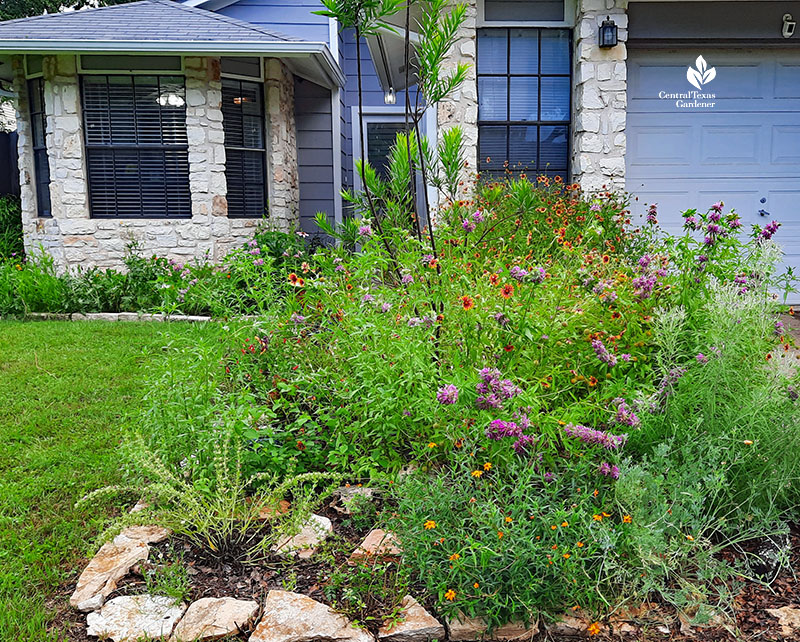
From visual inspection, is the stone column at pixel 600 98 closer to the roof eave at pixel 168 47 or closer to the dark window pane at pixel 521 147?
the dark window pane at pixel 521 147

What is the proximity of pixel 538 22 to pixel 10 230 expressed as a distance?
7.07m

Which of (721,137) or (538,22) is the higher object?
(538,22)

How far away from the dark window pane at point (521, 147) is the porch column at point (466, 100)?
0.43 m

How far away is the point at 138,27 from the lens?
7.36 meters

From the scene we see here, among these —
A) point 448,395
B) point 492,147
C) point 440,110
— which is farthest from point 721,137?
point 448,395

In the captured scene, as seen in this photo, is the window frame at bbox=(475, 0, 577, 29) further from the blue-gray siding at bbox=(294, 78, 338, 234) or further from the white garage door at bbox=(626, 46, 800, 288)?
the blue-gray siding at bbox=(294, 78, 338, 234)

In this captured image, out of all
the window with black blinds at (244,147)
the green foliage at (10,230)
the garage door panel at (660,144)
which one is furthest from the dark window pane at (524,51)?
the green foliage at (10,230)

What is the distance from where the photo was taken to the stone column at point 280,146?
8.09 metres

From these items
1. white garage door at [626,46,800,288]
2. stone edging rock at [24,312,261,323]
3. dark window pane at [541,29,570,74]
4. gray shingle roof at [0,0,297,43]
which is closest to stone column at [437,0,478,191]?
dark window pane at [541,29,570,74]

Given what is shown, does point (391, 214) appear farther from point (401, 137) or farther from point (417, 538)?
point (417, 538)

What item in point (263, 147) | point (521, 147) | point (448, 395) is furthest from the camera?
point (263, 147)

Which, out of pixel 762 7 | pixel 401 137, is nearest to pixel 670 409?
pixel 401 137

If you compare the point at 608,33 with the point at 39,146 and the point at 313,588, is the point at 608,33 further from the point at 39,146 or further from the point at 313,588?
the point at 39,146

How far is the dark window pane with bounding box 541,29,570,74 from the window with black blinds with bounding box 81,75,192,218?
3888mm
